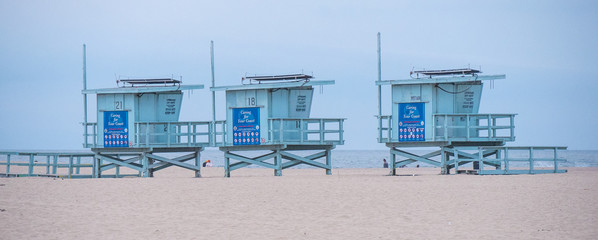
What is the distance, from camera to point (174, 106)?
32.0 metres

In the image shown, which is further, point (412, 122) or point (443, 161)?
point (443, 161)

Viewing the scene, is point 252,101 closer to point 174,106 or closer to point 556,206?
point 174,106

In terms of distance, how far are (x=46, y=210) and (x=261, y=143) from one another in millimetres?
12931

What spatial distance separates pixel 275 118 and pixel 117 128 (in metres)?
6.51

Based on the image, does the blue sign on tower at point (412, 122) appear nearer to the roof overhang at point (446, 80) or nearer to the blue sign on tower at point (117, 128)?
the roof overhang at point (446, 80)

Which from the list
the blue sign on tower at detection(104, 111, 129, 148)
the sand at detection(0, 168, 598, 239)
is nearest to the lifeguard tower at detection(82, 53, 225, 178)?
the blue sign on tower at detection(104, 111, 129, 148)

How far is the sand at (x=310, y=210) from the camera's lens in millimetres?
13984

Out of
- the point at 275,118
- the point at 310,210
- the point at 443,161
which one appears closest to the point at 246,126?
the point at 275,118

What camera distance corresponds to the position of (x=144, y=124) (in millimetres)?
31328

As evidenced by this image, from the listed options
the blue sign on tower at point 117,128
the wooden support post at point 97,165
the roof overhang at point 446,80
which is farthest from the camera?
the wooden support post at point 97,165

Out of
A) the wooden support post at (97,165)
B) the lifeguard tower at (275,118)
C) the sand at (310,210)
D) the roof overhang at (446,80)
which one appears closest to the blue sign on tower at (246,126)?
the lifeguard tower at (275,118)

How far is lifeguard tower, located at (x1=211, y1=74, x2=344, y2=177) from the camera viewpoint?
96.8 ft

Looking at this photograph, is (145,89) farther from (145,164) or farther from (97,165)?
(97,165)

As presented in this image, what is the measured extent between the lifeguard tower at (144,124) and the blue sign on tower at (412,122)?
22.5ft
